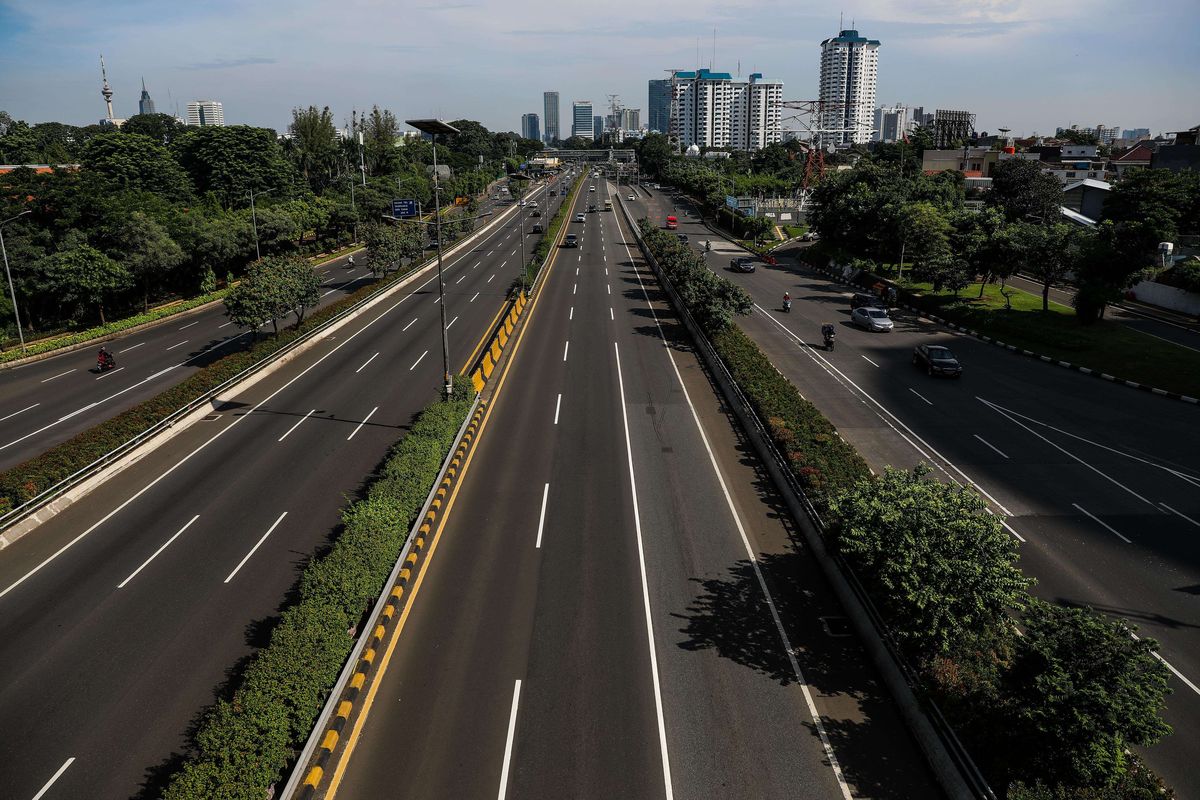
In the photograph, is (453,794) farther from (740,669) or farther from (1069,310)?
(1069,310)

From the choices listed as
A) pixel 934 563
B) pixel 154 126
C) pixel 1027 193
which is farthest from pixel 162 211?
pixel 154 126

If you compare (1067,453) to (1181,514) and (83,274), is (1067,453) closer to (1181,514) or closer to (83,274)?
(1181,514)

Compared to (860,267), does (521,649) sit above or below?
below

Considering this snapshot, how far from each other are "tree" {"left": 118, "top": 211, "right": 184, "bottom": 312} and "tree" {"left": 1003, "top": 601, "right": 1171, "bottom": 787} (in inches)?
2538

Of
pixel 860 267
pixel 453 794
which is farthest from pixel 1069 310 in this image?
pixel 453 794

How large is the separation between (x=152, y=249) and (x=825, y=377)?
177 ft

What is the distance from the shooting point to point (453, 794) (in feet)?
41.6

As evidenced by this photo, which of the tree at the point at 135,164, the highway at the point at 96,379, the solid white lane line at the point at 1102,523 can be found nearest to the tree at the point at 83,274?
the highway at the point at 96,379

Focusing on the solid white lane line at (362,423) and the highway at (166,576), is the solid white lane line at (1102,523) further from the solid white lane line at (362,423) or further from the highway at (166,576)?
the solid white lane line at (362,423)

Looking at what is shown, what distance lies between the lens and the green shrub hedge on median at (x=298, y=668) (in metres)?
11.6

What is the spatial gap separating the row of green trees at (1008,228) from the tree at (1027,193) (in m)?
0.12

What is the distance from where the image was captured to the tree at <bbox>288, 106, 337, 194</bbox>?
11444 centimetres

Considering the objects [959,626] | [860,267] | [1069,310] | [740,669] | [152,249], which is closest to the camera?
[959,626]

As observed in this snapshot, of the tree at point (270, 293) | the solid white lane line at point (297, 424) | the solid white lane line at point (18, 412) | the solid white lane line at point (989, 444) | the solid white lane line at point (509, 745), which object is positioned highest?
the tree at point (270, 293)
